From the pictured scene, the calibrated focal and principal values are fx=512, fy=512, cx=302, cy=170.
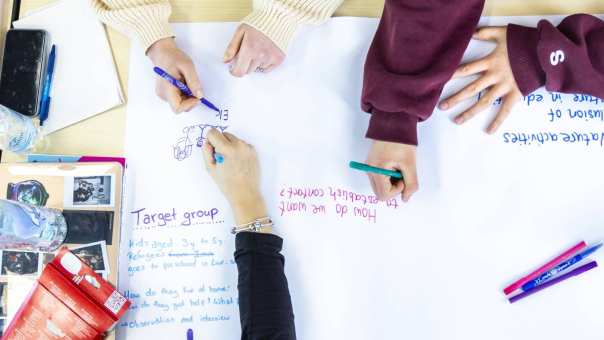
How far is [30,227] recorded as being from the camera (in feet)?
2.36

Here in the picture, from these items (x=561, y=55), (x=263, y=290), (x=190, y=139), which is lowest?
(x=263, y=290)

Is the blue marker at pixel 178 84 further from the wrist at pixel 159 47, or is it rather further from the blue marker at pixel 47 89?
the blue marker at pixel 47 89

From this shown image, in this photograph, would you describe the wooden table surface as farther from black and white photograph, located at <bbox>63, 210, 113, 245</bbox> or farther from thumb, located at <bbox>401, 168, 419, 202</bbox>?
thumb, located at <bbox>401, 168, 419, 202</bbox>

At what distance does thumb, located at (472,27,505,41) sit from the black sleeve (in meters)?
0.44

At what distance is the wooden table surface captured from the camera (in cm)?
81

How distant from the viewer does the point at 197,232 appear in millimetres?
783

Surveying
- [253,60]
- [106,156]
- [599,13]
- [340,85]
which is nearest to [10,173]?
[106,156]

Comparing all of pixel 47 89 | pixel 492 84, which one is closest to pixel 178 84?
pixel 47 89

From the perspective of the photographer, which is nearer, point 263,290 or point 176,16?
point 263,290

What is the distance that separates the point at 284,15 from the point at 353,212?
0.32m

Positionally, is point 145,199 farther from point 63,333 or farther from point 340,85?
point 340,85

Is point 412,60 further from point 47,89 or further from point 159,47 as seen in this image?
point 47,89

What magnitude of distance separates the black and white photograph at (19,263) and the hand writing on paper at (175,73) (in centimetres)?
31

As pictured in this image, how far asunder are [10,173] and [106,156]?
146mm
